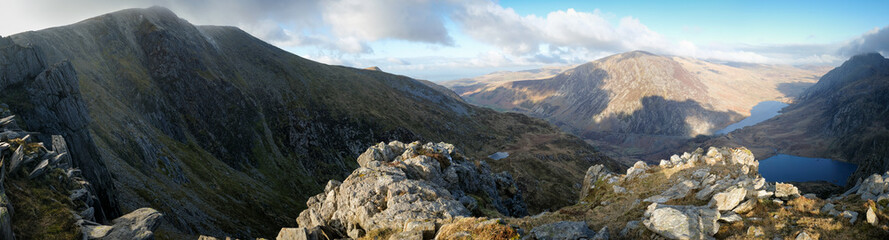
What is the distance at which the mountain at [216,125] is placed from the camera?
4506 cm

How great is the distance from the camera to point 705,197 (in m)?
24.7

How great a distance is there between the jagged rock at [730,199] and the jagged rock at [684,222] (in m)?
1.90

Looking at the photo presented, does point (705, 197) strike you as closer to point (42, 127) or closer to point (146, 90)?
point (42, 127)

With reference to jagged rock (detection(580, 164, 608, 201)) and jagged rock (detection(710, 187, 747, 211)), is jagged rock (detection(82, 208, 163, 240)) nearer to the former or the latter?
jagged rock (detection(710, 187, 747, 211))

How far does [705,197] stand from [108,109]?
82.8 meters

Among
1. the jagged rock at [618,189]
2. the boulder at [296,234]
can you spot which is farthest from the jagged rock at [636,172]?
the boulder at [296,234]

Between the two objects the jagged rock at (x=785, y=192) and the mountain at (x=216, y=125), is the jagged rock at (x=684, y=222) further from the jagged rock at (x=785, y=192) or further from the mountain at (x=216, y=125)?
the mountain at (x=216, y=125)

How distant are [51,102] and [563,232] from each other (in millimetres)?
53780

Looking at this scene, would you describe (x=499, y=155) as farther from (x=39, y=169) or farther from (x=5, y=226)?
(x=5, y=226)

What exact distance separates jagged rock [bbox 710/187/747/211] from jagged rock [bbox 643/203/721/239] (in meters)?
1.90

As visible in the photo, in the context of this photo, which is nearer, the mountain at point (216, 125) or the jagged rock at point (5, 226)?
the jagged rock at point (5, 226)

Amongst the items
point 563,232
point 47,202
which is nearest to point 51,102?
point 47,202

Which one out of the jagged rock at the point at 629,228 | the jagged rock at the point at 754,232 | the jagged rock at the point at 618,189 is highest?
the jagged rock at the point at 754,232

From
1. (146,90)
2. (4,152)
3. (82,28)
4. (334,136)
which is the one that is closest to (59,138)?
(4,152)
